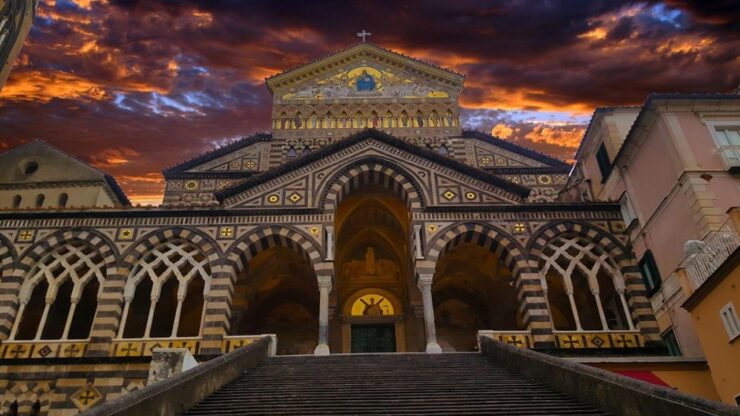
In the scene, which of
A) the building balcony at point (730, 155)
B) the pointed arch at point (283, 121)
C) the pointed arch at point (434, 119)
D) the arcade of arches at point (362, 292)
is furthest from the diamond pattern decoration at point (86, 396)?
the pointed arch at point (434, 119)

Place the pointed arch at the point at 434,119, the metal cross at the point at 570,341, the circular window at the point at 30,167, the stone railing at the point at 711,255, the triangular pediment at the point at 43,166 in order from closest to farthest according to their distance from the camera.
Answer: the stone railing at the point at 711,255, the metal cross at the point at 570,341, the triangular pediment at the point at 43,166, the circular window at the point at 30,167, the pointed arch at the point at 434,119

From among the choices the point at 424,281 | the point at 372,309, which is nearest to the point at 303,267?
the point at 372,309

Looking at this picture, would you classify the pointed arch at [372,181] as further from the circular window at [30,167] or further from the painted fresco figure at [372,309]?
the circular window at [30,167]

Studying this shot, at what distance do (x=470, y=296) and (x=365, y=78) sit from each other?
1643cm

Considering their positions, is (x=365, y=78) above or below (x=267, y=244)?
above

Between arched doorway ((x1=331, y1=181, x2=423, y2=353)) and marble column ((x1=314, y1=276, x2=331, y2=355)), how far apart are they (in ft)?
14.0

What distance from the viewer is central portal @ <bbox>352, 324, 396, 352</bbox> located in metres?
24.9

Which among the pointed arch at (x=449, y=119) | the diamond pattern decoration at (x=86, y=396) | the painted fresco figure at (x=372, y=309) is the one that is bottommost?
the diamond pattern decoration at (x=86, y=396)

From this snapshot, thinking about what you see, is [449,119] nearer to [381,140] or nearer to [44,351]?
[381,140]

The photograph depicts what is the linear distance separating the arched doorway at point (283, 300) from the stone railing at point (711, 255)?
15.4 m

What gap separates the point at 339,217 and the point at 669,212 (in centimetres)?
1350

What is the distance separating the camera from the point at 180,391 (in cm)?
989

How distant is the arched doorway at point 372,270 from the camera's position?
2498 cm

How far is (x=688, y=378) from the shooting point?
663 inches
